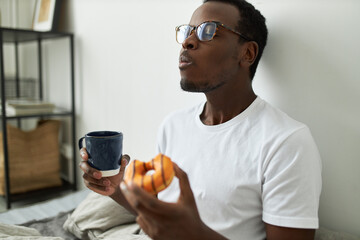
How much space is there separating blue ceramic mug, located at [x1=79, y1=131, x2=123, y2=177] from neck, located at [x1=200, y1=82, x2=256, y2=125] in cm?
38

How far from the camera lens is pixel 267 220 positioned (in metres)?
0.85

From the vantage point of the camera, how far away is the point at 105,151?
0.79 meters

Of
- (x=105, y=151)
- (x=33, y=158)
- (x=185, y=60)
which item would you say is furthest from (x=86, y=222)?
(x=33, y=158)

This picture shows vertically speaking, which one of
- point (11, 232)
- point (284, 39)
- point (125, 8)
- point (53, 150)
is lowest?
point (53, 150)

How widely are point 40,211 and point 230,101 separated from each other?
3.67 ft

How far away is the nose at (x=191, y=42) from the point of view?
100 centimetres

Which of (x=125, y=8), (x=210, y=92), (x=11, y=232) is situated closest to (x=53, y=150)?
(x=125, y=8)

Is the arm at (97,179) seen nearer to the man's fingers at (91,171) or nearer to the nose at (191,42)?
the man's fingers at (91,171)

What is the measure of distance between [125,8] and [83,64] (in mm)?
617

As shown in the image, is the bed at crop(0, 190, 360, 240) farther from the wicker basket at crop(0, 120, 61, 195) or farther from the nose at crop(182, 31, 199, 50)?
the wicker basket at crop(0, 120, 61, 195)

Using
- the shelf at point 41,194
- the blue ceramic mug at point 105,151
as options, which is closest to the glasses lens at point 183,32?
the blue ceramic mug at point 105,151

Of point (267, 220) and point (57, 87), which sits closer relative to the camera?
point (267, 220)

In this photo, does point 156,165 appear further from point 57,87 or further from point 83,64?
point 57,87

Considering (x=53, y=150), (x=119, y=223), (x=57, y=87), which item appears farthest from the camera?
(x=57, y=87)
